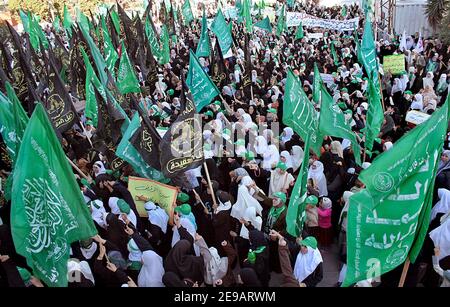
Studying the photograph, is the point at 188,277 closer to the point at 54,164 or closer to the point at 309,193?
the point at 54,164

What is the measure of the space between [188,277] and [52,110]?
3.45 meters

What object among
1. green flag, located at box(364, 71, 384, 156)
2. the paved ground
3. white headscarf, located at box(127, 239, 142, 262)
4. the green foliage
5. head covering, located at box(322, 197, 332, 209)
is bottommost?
the paved ground

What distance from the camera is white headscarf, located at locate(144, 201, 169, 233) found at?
193 inches

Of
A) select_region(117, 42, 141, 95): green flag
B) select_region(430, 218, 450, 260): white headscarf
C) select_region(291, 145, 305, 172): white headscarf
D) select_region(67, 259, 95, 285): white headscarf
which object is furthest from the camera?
select_region(117, 42, 141, 95): green flag

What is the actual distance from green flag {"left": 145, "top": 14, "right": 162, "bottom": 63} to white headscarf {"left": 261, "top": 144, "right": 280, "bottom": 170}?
5534 millimetres

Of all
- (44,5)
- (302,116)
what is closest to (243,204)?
(302,116)

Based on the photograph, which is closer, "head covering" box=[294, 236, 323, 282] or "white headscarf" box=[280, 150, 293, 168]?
"head covering" box=[294, 236, 323, 282]

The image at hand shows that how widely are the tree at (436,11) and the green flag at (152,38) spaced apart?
409 inches

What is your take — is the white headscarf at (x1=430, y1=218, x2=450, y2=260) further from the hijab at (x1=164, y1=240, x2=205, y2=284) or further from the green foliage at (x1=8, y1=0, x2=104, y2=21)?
the green foliage at (x1=8, y1=0, x2=104, y2=21)

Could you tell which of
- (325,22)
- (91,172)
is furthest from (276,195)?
(325,22)

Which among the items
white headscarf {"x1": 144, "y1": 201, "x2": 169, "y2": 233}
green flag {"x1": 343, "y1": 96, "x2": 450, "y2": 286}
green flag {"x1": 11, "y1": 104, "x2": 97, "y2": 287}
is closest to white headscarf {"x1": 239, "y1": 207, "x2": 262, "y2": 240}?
white headscarf {"x1": 144, "y1": 201, "x2": 169, "y2": 233}

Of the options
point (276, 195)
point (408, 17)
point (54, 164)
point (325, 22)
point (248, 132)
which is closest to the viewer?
point (54, 164)

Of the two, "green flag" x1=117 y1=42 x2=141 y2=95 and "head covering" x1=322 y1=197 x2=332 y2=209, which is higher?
"green flag" x1=117 y1=42 x2=141 y2=95

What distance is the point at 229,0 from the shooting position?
30.5 m
